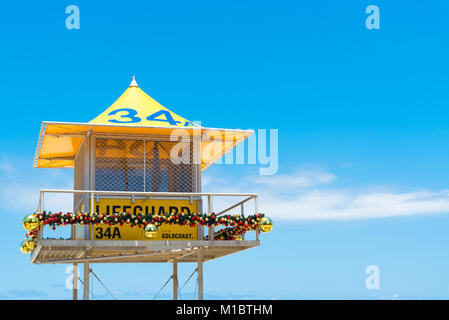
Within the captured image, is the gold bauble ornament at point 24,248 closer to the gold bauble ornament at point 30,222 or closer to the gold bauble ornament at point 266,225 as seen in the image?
the gold bauble ornament at point 30,222

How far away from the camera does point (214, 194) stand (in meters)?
22.4

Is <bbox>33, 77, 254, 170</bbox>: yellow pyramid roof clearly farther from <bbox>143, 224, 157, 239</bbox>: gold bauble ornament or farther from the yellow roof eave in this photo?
<bbox>143, 224, 157, 239</bbox>: gold bauble ornament

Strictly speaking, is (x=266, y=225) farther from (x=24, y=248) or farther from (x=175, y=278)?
(x=24, y=248)

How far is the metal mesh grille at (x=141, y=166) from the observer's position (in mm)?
23281

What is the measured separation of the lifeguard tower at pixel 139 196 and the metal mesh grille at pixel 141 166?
32 mm

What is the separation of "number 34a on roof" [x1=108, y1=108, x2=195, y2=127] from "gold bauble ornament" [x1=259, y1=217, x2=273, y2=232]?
419 cm

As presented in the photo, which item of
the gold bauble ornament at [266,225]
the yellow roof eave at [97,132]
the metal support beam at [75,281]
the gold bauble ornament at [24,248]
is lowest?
the metal support beam at [75,281]

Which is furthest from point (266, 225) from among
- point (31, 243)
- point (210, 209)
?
point (31, 243)

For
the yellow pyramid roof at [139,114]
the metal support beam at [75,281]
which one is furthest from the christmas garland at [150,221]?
the metal support beam at [75,281]

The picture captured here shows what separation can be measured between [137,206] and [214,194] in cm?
241
